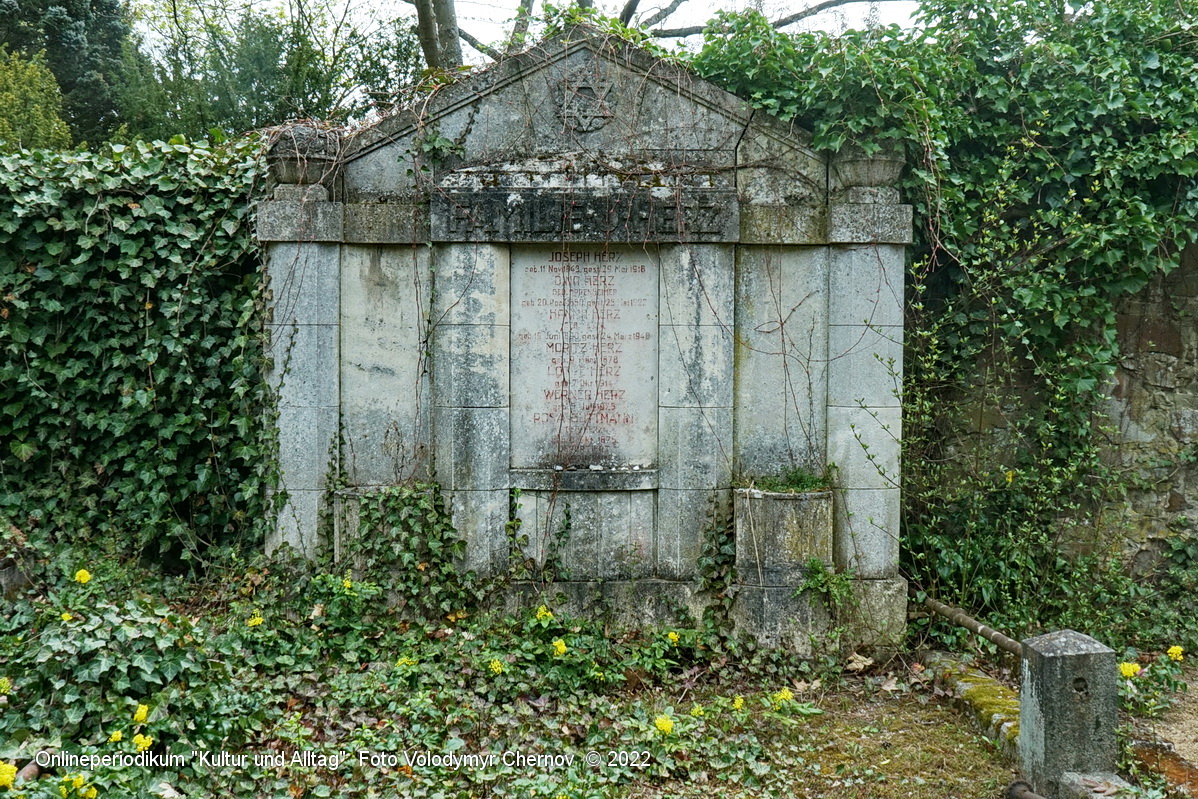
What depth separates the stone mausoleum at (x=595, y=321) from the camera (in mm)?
5176

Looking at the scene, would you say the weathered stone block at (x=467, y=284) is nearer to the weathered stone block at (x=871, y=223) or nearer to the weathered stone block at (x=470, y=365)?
the weathered stone block at (x=470, y=365)

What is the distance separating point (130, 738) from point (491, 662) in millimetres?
1767

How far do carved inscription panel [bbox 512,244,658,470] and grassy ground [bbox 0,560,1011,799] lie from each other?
3.64 ft

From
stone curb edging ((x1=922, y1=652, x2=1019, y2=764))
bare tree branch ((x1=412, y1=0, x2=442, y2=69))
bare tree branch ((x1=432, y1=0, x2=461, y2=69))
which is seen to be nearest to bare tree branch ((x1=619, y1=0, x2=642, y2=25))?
bare tree branch ((x1=432, y1=0, x2=461, y2=69))

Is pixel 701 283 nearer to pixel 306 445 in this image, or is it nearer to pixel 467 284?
pixel 467 284

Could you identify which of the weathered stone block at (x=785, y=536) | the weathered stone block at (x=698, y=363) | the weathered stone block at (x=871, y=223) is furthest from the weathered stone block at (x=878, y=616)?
the weathered stone block at (x=871, y=223)

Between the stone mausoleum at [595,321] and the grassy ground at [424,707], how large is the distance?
48 cm

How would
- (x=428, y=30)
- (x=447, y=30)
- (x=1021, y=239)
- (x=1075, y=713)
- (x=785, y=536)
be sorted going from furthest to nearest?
(x=447, y=30) → (x=428, y=30) → (x=1021, y=239) → (x=785, y=536) → (x=1075, y=713)

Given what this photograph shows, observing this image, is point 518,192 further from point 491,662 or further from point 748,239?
point 491,662

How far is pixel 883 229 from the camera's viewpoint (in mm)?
5156

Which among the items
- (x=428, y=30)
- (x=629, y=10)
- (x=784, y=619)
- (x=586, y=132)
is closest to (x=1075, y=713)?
(x=784, y=619)

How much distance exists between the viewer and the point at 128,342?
18.7 feet

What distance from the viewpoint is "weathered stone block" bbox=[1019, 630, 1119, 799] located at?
3543 mm

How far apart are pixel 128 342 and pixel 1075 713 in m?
6.11
